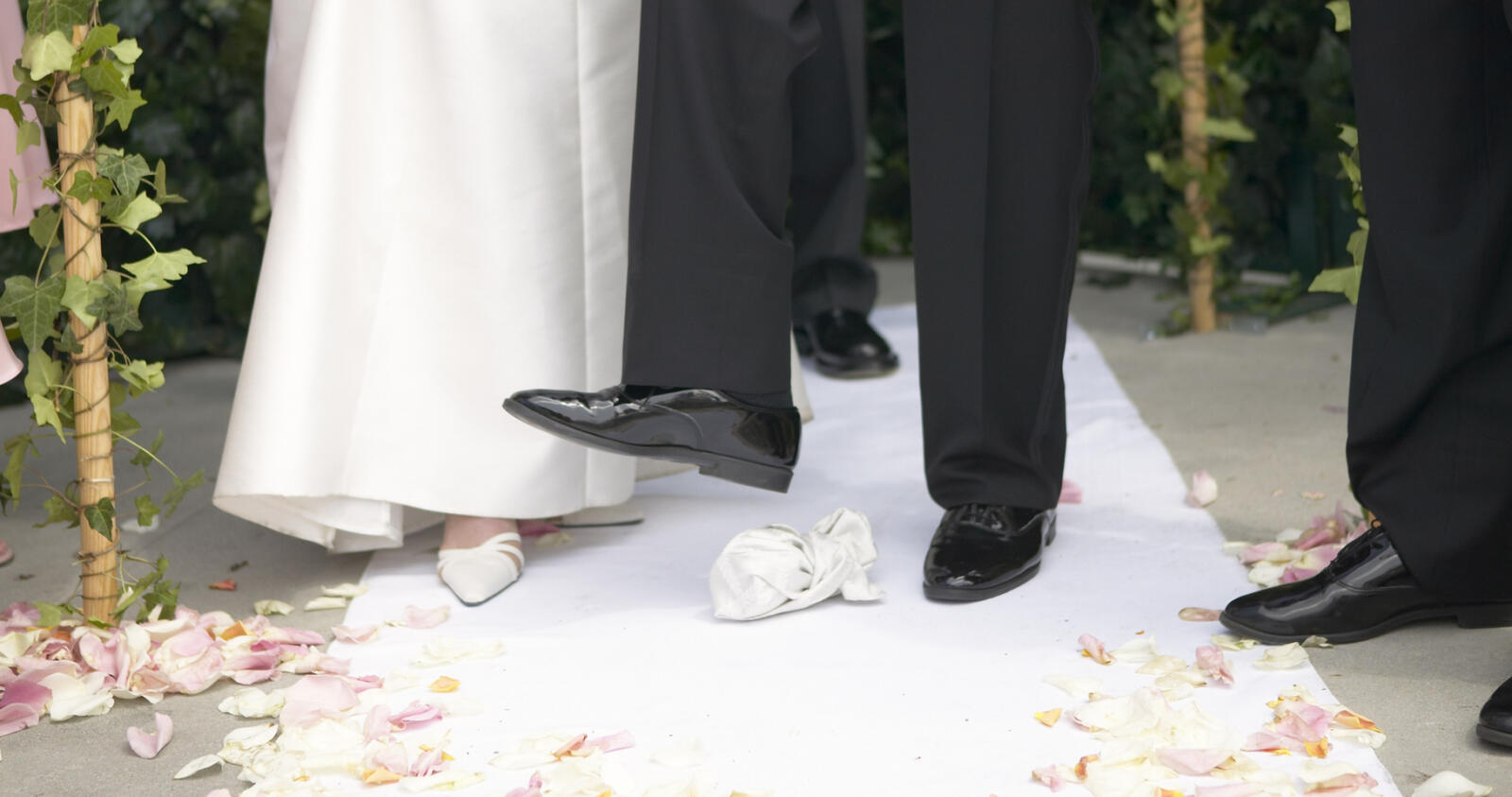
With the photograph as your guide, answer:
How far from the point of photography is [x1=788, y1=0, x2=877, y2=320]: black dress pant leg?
7.23 feet

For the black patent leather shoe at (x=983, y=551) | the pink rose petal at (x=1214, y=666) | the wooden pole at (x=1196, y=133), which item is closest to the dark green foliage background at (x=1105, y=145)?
the wooden pole at (x=1196, y=133)

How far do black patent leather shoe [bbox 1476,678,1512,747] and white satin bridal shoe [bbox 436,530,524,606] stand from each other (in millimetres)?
851

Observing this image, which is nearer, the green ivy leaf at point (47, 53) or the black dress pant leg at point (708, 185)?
the green ivy leaf at point (47, 53)

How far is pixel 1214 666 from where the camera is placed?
1.07 m

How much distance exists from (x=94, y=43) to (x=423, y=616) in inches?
22.1

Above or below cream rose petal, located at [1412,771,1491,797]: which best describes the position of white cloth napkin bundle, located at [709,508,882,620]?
below

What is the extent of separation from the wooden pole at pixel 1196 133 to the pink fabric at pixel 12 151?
1.88 m

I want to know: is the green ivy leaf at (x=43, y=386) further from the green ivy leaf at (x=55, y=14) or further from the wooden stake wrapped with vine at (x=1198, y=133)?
the wooden stake wrapped with vine at (x=1198, y=133)

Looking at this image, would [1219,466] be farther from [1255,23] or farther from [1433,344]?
[1255,23]

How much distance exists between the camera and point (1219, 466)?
5.49ft

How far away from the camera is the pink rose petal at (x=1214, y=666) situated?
3.48 ft

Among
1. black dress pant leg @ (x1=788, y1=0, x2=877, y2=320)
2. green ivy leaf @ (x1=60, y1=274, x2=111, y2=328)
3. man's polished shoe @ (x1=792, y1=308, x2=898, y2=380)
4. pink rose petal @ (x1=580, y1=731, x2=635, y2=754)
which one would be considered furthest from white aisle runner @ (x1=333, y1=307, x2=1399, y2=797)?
black dress pant leg @ (x1=788, y1=0, x2=877, y2=320)

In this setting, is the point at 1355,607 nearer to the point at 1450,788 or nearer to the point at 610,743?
the point at 1450,788

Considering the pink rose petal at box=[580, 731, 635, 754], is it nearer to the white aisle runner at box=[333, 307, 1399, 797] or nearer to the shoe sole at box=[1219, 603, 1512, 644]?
the white aisle runner at box=[333, 307, 1399, 797]
